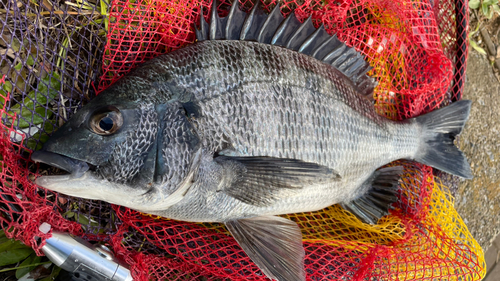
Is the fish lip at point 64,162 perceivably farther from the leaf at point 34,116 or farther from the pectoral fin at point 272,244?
the pectoral fin at point 272,244

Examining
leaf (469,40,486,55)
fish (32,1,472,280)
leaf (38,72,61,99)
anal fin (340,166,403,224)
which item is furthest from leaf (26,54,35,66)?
leaf (469,40,486,55)

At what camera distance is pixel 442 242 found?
191cm

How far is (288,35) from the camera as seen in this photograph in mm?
→ 1772

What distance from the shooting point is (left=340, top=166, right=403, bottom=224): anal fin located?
6.46 ft

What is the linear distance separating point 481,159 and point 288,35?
2.07 metres

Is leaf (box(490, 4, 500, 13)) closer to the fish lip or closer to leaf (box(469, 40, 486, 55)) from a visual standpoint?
leaf (box(469, 40, 486, 55))

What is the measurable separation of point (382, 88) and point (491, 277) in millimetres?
1935

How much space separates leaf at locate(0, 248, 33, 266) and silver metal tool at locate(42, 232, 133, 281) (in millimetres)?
348

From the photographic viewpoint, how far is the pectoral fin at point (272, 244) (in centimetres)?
155

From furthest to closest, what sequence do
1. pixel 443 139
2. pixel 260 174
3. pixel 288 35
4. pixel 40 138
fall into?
pixel 443 139 < pixel 288 35 < pixel 40 138 < pixel 260 174

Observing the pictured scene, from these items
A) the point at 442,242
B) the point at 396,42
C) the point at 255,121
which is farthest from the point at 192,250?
the point at 396,42

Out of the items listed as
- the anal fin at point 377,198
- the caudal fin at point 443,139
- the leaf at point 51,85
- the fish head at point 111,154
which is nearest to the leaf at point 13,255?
the fish head at point 111,154

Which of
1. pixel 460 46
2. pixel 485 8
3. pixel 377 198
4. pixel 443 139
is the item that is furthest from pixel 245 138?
pixel 485 8

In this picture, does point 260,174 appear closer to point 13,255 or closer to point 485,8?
point 13,255
